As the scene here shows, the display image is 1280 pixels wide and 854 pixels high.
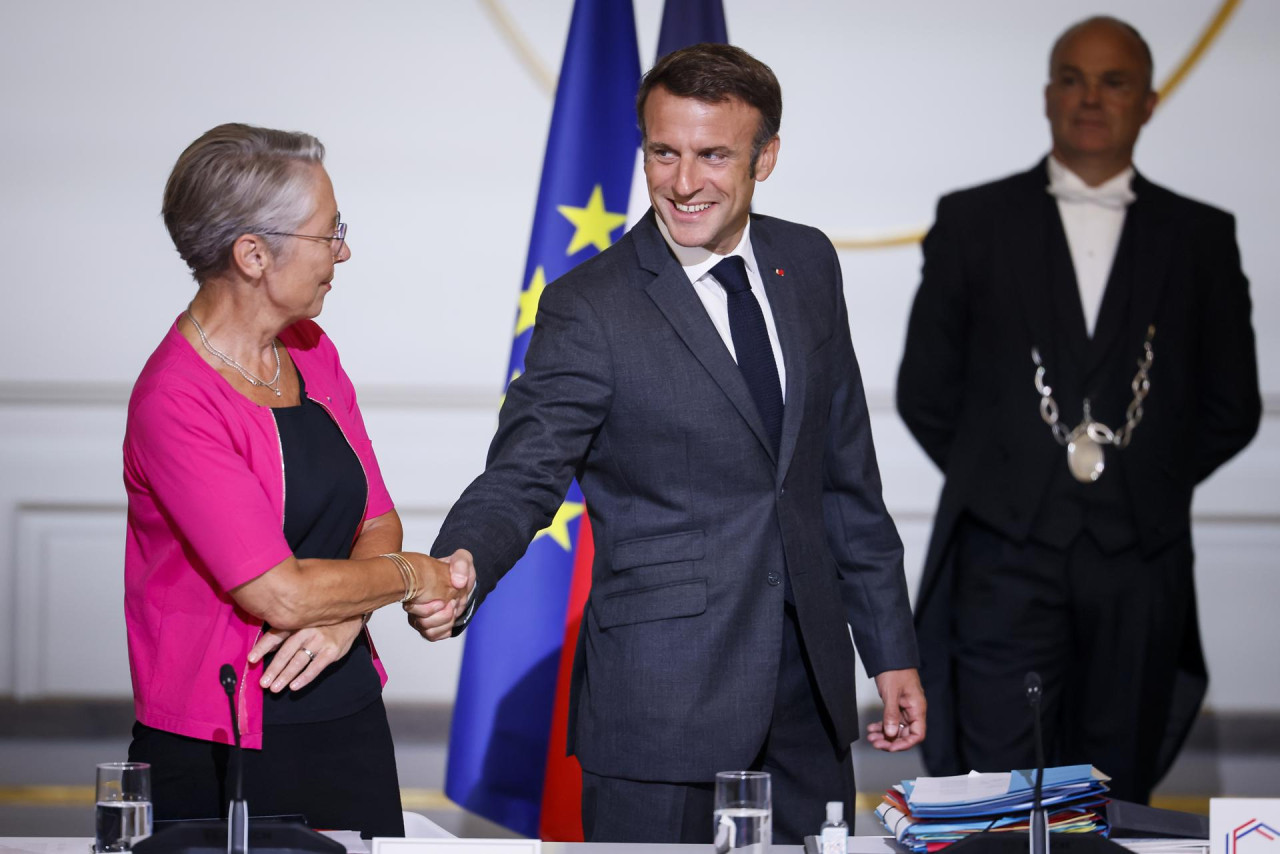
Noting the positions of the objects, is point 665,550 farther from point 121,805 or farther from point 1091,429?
point 1091,429

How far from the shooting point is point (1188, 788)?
4398 millimetres

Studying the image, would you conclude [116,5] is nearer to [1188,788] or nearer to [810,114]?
[810,114]

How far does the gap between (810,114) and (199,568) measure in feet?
9.12

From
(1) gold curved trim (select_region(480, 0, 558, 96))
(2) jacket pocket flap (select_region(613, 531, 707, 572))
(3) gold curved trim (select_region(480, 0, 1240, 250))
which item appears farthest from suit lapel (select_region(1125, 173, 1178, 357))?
(2) jacket pocket flap (select_region(613, 531, 707, 572))

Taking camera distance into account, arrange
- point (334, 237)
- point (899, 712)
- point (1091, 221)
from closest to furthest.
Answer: point (334, 237) < point (899, 712) < point (1091, 221)

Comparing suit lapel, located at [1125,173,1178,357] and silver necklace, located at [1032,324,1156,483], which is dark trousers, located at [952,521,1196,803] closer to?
silver necklace, located at [1032,324,1156,483]

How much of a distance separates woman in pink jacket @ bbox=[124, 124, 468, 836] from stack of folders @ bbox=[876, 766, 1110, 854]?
70 cm

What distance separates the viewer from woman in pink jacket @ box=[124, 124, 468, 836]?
1.94 metres

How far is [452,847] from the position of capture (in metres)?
1.59

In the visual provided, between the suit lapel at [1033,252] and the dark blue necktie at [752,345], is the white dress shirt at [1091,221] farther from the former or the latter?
the dark blue necktie at [752,345]

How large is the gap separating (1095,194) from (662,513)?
6.75ft

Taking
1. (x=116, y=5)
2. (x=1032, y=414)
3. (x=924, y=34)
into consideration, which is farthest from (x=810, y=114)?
(x=116, y=5)

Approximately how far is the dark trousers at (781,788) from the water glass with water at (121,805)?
0.68m

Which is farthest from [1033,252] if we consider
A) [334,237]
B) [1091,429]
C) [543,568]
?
[334,237]
